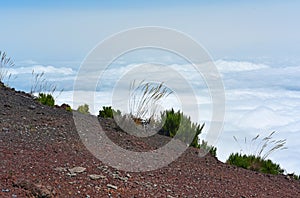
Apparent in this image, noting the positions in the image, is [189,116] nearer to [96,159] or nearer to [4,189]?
[96,159]

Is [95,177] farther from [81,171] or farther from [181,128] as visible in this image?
[181,128]

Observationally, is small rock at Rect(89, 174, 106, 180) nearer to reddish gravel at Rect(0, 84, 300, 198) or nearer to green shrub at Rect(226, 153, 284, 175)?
reddish gravel at Rect(0, 84, 300, 198)

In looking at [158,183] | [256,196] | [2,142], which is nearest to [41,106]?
[2,142]

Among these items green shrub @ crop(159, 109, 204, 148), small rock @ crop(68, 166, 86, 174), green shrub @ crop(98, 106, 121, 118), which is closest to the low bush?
green shrub @ crop(159, 109, 204, 148)

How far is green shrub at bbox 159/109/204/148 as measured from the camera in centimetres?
1060

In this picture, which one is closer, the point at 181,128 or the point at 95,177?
the point at 95,177

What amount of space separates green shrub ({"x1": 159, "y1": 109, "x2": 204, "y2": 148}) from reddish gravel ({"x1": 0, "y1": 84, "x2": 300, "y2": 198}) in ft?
1.70

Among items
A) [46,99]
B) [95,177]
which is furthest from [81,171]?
[46,99]

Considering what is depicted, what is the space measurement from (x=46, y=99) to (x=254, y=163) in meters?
4.69

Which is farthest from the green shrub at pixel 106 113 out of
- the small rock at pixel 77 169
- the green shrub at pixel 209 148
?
the small rock at pixel 77 169

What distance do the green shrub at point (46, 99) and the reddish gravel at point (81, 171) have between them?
48cm

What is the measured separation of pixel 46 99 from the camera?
11469 millimetres

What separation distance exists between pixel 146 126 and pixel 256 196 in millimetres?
3236

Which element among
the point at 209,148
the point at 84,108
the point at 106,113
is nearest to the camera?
the point at 209,148
